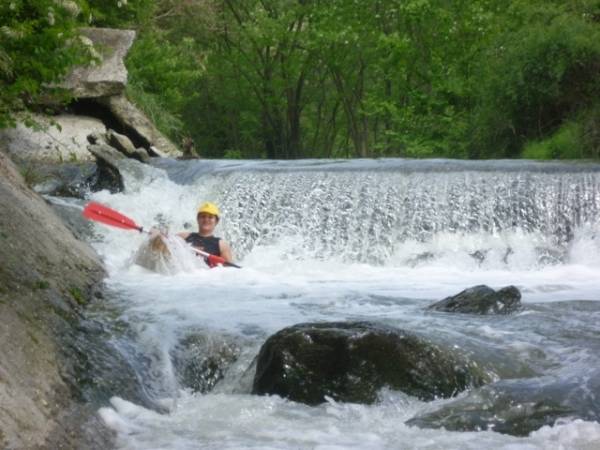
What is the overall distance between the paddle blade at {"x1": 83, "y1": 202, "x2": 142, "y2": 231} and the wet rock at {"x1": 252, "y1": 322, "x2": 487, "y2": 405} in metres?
4.86

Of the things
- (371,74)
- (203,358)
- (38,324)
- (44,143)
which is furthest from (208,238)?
(371,74)

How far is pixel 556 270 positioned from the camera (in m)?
10.6

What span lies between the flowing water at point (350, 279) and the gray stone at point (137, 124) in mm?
2100

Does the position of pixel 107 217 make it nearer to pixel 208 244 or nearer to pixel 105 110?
pixel 208 244

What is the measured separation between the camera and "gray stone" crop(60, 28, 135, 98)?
16.6 meters

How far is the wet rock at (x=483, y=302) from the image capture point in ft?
23.0

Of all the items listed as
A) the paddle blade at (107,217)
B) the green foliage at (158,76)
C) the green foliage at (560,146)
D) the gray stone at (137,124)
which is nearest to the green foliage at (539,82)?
the green foliage at (560,146)

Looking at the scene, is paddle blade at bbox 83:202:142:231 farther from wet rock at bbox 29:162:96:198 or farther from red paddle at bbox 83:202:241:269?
wet rock at bbox 29:162:96:198

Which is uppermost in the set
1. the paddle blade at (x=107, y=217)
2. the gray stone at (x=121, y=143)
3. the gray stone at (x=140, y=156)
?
the gray stone at (x=121, y=143)

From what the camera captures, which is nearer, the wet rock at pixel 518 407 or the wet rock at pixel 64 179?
the wet rock at pixel 518 407

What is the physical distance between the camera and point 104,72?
55.3 feet

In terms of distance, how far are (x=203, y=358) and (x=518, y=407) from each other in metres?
1.91

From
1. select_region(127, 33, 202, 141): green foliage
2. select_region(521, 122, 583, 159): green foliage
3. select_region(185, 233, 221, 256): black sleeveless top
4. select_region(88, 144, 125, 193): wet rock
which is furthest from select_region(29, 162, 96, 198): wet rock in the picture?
select_region(521, 122, 583, 159): green foliage

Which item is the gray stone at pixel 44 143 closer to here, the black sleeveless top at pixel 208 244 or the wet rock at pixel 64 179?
the wet rock at pixel 64 179
